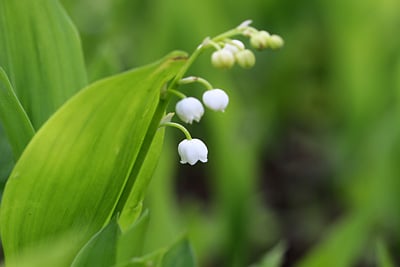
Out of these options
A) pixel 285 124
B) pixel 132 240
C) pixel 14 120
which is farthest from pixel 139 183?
pixel 285 124

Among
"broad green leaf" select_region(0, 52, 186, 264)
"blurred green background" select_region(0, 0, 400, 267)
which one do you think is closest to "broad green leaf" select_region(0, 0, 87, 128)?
"broad green leaf" select_region(0, 52, 186, 264)

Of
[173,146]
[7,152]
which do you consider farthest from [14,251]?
[173,146]

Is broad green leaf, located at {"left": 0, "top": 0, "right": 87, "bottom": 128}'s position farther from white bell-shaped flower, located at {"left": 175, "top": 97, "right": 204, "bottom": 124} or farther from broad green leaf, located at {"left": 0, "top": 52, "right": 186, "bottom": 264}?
white bell-shaped flower, located at {"left": 175, "top": 97, "right": 204, "bottom": 124}

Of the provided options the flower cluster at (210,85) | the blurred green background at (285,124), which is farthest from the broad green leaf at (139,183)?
the blurred green background at (285,124)

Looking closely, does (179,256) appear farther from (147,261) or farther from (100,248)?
(100,248)

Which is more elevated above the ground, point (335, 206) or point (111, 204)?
point (111, 204)

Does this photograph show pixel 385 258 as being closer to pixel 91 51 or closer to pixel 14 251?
pixel 14 251

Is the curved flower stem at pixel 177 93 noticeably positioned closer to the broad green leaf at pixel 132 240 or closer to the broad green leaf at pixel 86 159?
the broad green leaf at pixel 86 159
